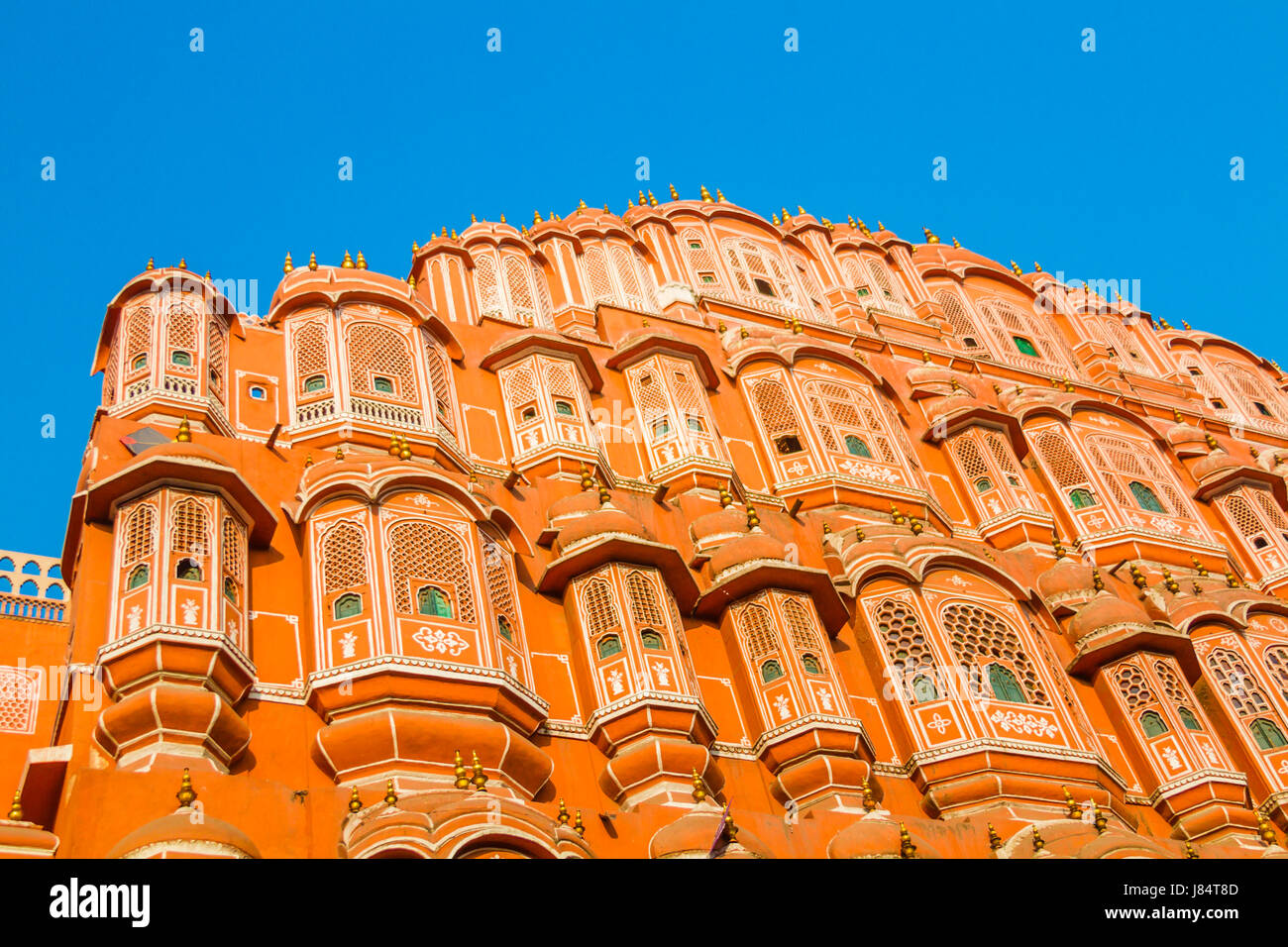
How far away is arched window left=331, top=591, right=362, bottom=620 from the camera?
20347 mm

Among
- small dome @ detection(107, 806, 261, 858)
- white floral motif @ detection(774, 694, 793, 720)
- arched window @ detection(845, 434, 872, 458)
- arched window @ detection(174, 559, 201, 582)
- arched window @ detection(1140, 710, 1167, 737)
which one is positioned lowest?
small dome @ detection(107, 806, 261, 858)

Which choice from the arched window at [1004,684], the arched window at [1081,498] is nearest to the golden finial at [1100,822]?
the arched window at [1004,684]

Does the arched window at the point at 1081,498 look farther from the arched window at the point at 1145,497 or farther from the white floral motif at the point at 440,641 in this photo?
the white floral motif at the point at 440,641

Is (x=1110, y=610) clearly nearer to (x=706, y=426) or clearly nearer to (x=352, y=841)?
(x=706, y=426)

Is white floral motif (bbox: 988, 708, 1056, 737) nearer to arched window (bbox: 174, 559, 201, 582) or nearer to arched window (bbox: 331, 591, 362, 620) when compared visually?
arched window (bbox: 331, 591, 362, 620)

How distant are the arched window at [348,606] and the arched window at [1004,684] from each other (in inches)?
409

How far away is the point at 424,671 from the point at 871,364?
59.4 feet

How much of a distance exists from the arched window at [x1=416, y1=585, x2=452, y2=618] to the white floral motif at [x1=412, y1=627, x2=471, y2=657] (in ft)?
1.31

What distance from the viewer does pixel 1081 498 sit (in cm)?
3158

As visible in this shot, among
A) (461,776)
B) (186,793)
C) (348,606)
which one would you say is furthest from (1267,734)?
(186,793)

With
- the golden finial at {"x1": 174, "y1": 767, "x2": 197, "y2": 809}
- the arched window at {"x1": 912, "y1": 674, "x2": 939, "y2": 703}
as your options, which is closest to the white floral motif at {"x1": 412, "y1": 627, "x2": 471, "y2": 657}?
the golden finial at {"x1": 174, "y1": 767, "x2": 197, "y2": 809}

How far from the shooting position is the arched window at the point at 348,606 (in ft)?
66.8

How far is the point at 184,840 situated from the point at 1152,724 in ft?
54.9

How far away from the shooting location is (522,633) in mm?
21969
